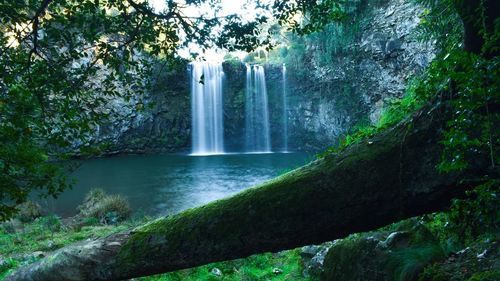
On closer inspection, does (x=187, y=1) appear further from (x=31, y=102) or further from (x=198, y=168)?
(x=198, y=168)

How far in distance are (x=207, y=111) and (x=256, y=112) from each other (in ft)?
17.1

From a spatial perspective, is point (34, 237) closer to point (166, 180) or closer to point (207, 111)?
point (166, 180)

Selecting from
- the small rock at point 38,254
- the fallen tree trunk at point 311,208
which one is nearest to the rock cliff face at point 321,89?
the small rock at point 38,254

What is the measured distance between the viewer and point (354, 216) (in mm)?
3025

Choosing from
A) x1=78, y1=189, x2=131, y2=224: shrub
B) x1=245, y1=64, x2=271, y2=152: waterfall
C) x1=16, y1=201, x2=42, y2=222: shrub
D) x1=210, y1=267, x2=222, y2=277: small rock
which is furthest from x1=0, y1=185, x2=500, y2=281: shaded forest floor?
x1=245, y1=64, x2=271, y2=152: waterfall

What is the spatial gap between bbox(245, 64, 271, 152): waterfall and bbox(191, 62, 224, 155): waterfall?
2.95 metres

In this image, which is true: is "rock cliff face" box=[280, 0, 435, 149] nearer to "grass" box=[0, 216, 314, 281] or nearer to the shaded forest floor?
"grass" box=[0, 216, 314, 281]

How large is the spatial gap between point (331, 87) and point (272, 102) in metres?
7.03

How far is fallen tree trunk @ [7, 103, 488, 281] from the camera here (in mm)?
2945

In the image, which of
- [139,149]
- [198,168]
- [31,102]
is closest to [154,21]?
[31,102]

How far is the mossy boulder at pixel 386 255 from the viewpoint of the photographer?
2.98 m

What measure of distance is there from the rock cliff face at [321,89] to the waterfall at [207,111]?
0.74 meters

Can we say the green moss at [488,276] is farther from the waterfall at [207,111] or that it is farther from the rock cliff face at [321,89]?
the waterfall at [207,111]

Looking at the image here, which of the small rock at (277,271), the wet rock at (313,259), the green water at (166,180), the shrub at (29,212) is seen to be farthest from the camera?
the green water at (166,180)
